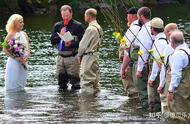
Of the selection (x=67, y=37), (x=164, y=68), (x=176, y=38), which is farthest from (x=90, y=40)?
(x=176, y=38)

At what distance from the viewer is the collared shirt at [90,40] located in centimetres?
1529

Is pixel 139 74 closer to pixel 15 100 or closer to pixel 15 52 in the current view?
pixel 15 100

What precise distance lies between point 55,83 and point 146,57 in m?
4.86

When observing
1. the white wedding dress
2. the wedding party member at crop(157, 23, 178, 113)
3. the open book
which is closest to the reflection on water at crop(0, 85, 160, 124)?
the white wedding dress

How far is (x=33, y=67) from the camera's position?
21234 millimetres

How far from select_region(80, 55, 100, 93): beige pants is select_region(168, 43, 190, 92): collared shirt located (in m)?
4.21

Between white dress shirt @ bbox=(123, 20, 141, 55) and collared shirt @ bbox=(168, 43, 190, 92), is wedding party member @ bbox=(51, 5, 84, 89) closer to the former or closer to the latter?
white dress shirt @ bbox=(123, 20, 141, 55)

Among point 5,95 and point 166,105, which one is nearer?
point 166,105

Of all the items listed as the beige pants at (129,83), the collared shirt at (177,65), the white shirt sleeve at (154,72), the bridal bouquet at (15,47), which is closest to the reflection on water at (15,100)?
the bridal bouquet at (15,47)

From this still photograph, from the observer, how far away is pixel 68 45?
52.6 ft

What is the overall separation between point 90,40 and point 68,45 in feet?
3.03

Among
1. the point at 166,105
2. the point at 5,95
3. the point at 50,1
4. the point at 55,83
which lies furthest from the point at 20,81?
the point at 50,1

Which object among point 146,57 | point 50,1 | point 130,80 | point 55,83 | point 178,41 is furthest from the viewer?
point 50,1

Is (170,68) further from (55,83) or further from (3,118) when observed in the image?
(55,83)
